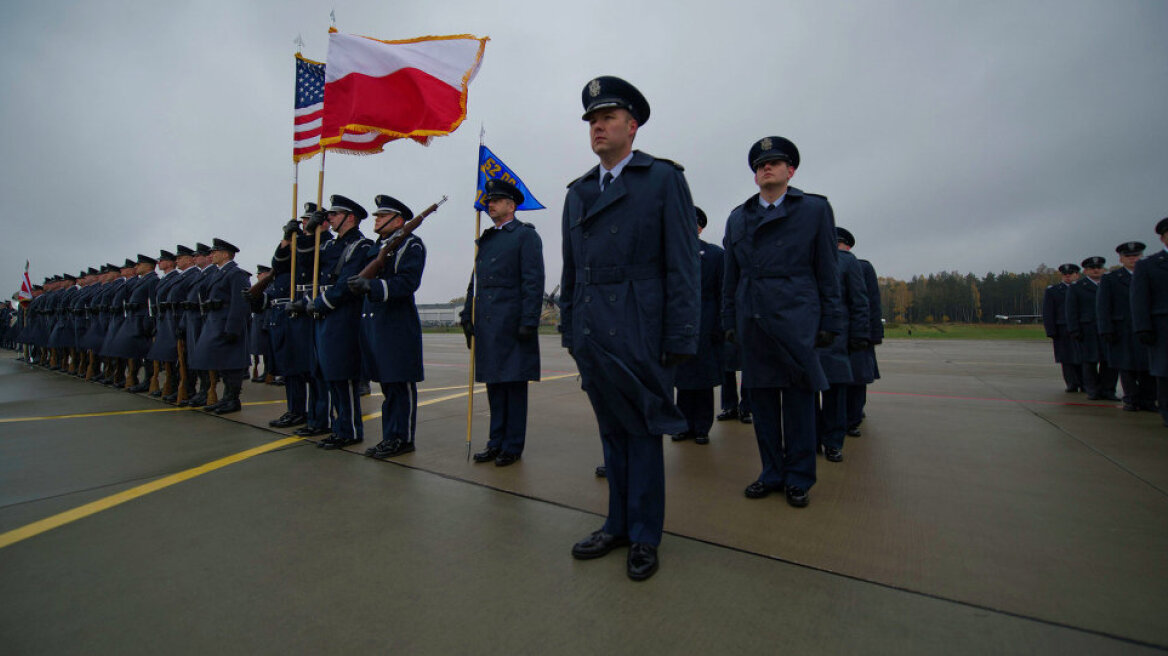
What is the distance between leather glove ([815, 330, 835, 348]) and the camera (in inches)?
119

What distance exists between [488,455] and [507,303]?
4.08 feet

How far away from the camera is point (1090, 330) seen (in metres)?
7.07

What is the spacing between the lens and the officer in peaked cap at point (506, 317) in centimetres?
394

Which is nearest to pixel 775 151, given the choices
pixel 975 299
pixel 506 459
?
pixel 506 459

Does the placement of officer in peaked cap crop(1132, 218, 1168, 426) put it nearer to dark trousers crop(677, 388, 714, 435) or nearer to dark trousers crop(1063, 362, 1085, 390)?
dark trousers crop(1063, 362, 1085, 390)

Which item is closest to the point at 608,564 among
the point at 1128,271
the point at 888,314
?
the point at 1128,271

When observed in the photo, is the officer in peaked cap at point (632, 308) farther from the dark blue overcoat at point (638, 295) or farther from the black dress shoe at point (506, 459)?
the black dress shoe at point (506, 459)

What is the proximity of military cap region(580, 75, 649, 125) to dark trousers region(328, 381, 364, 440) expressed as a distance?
3.53m

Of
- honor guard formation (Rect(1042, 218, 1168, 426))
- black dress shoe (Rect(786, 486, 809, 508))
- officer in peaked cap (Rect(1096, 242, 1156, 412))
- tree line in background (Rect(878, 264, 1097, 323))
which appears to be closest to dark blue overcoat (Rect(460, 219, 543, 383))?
black dress shoe (Rect(786, 486, 809, 508))

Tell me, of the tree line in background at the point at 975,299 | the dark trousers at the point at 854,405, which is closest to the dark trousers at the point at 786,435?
the dark trousers at the point at 854,405

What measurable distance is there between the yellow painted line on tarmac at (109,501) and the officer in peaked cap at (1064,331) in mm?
10719

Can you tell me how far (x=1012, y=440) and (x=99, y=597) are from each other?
620 centimetres

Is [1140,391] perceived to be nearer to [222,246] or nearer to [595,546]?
[595,546]

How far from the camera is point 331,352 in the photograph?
4.50 meters
